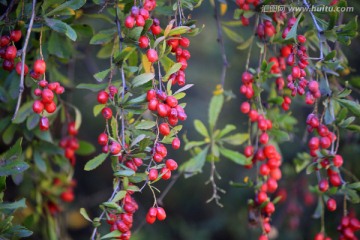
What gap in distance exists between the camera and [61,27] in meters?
1.42

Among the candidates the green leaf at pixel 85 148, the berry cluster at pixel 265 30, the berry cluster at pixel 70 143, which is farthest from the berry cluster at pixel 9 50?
the berry cluster at pixel 265 30

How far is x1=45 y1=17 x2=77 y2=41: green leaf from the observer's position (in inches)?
55.5

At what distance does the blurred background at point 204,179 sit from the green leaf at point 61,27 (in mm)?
1188

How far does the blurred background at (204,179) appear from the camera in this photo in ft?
9.52

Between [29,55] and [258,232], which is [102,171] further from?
[29,55]

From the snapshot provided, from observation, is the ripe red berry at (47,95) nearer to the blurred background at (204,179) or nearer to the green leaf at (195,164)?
the green leaf at (195,164)

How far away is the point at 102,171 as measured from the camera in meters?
3.93

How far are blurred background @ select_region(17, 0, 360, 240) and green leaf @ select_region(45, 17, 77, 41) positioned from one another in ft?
3.90

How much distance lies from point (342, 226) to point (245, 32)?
1.48 meters

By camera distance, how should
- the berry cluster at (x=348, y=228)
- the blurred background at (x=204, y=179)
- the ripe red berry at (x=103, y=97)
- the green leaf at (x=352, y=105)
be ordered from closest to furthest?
the ripe red berry at (x=103, y=97) → the green leaf at (x=352, y=105) → the berry cluster at (x=348, y=228) → the blurred background at (x=204, y=179)

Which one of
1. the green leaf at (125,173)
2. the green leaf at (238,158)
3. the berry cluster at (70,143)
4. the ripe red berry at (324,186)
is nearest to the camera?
the green leaf at (125,173)

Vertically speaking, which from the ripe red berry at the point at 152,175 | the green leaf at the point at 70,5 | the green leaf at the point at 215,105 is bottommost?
the green leaf at the point at 215,105

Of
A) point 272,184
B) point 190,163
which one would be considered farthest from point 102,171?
point 272,184

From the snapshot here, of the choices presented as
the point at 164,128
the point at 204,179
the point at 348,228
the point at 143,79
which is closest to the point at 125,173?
the point at 164,128
